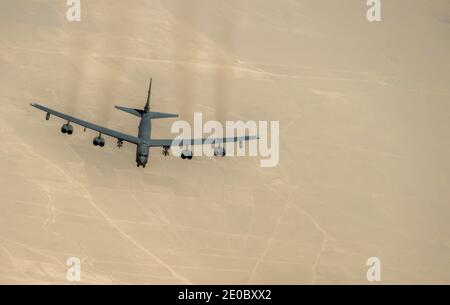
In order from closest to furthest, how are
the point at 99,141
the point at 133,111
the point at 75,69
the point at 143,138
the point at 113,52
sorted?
the point at 143,138 < the point at 99,141 < the point at 133,111 < the point at 75,69 < the point at 113,52

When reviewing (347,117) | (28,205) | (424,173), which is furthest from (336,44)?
(28,205)

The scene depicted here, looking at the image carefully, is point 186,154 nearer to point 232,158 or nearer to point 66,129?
point 232,158

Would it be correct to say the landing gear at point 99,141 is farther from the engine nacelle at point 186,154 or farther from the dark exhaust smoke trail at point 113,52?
the engine nacelle at point 186,154

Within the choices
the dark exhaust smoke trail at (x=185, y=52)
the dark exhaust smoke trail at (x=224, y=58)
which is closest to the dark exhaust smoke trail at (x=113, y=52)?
the dark exhaust smoke trail at (x=185, y=52)

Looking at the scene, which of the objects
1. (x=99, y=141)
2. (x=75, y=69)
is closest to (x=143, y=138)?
(x=99, y=141)

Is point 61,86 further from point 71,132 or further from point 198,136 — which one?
point 198,136
